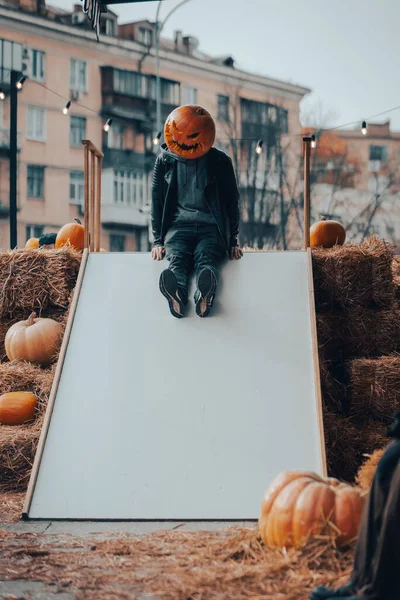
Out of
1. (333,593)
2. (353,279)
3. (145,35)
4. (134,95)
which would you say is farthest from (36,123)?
(333,593)

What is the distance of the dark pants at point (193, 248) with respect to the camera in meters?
6.46

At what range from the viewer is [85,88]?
37406 mm

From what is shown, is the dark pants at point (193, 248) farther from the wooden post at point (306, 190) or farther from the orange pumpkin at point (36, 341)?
the orange pumpkin at point (36, 341)

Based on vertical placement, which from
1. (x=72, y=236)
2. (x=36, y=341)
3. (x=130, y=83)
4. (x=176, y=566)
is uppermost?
(x=130, y=83)

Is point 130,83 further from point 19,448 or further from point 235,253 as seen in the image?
point 19,448

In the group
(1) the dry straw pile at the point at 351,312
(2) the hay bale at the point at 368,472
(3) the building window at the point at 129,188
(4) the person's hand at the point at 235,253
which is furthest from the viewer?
(3) the building window at the point at 129,188

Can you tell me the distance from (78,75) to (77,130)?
2.27 m

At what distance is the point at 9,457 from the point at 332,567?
279 cm

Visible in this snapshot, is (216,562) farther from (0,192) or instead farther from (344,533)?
(0,192)

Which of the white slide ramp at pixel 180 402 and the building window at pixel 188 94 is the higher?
the building window at pixel 188 94

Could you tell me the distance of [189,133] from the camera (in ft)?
22.0

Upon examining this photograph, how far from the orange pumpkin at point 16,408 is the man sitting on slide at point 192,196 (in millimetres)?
1445

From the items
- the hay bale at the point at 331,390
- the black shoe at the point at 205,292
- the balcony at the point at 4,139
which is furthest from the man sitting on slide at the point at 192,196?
the balcony at the point at 4,139

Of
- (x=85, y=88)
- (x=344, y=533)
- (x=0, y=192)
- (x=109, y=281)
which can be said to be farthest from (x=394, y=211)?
(x=344, y=533)
